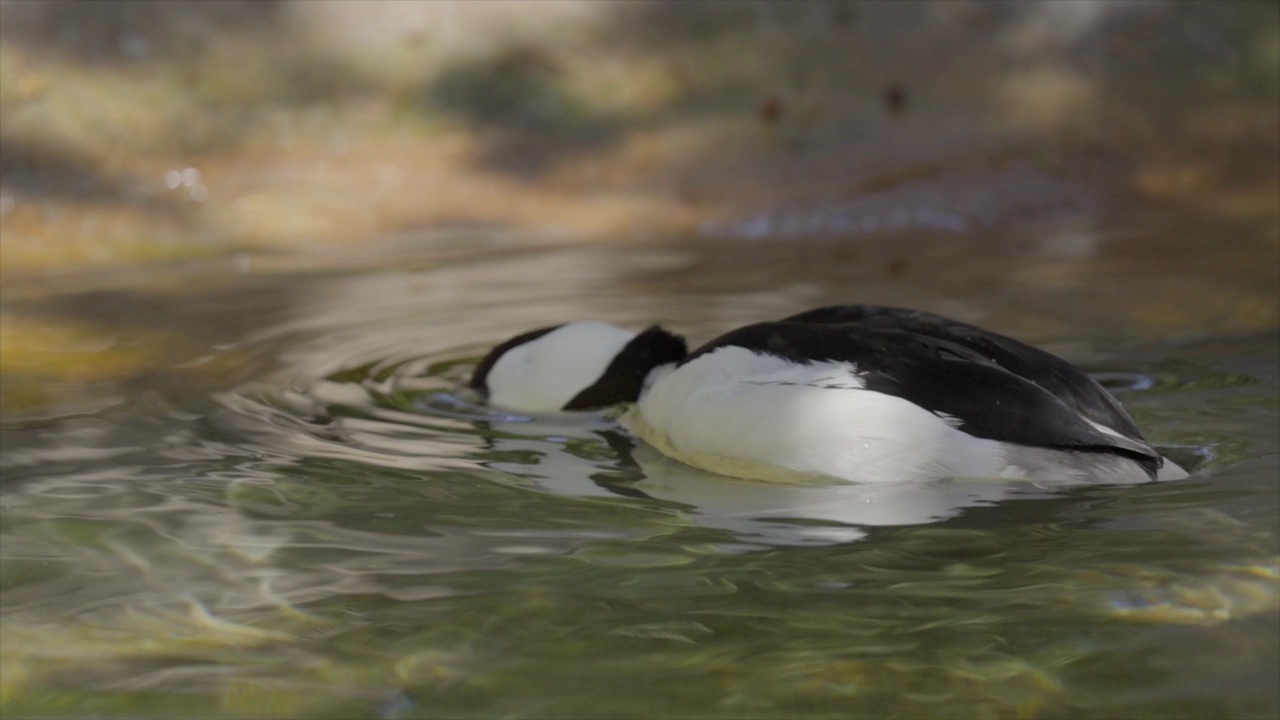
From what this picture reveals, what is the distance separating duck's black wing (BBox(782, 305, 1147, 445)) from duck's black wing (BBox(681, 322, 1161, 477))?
0.10 ft

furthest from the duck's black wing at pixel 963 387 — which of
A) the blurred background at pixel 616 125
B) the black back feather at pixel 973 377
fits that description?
the blurred background at pixel 616 125

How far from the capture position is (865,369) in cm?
307

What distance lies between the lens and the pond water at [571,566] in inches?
83.6

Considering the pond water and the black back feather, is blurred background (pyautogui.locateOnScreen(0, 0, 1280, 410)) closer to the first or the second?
the pond water

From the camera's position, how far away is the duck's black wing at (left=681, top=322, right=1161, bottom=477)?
2.91 metres

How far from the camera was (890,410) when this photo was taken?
9.80 feet

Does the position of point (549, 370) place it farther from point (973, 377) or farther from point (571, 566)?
point (571, 566)

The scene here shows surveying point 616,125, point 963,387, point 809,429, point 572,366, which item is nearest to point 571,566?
point 809,429

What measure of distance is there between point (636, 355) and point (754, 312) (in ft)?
3.88

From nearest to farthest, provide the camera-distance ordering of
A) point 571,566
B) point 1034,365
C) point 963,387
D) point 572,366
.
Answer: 1. point 571,566
2. point 963,387
3. point 1034,365
4. point 572,366

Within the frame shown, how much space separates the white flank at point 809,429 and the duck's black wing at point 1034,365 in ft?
0.70

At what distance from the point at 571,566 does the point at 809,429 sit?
66 cm

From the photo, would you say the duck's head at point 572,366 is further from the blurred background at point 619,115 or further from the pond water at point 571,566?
the blurred background at point 619,115

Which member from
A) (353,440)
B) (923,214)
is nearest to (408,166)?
(923,214)
